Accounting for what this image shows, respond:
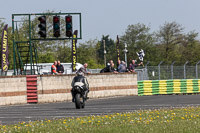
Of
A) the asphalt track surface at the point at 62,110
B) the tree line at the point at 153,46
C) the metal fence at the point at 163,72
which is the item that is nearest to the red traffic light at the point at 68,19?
the asphalt track surface at the point at 62,110

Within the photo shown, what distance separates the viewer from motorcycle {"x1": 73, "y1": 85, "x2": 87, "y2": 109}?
19625 millimetres

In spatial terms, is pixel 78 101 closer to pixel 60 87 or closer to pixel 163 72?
pixel 60 87

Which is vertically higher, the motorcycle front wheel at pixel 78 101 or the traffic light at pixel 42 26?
the traffic light at pixel 42 26

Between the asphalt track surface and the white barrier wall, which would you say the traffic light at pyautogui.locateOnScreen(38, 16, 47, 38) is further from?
the asphalt track surface

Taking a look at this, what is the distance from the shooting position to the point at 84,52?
7800 centimetres

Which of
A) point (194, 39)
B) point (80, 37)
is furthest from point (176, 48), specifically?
point (80, 37)

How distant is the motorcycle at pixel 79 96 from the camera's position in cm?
1962

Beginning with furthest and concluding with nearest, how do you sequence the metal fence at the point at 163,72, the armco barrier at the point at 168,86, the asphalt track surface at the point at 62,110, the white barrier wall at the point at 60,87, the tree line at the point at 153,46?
the tree line at the point at 153,46 → the metal fence at the point at 163,72 → the armco barrier at the point at 168,86 → the white barrier wall at the point at 60,87 → the asphalt track surface at the point at 62,110

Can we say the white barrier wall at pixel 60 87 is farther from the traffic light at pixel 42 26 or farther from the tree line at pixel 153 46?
the tree line at pixel 153 46

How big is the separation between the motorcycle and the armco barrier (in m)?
11.4

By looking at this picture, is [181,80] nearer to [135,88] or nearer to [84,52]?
[135,88]

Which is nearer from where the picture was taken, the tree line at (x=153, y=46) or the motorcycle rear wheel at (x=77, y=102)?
the motorcycle rear wheel at (x=77, y=102)

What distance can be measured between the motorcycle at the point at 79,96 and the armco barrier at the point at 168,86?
1142cm

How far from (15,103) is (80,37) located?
18.7 feet
